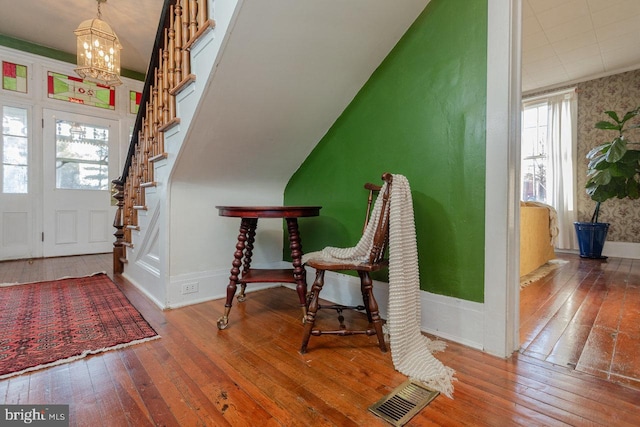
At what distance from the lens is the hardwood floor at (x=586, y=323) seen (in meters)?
1.35

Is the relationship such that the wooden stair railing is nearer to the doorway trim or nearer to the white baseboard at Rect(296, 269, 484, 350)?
the doorway trim

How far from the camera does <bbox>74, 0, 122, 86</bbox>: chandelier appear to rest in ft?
8.43

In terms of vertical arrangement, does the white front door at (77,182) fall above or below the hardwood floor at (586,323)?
above

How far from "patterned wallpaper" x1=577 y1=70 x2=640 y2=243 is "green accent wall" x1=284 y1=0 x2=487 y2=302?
14.3ft

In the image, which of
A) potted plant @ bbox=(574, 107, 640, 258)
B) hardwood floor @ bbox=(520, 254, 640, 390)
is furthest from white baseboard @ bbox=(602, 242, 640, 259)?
hardwood floor @ bbox=(520, 254, 640, 390)

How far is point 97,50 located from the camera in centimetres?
261

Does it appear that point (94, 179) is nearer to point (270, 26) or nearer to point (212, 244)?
point (212, 244)

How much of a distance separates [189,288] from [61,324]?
715mm

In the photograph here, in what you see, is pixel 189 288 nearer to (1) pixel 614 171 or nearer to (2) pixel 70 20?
(2) pixel 70 20

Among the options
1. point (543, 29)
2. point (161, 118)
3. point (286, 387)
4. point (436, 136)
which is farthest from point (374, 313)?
point (543, 29)

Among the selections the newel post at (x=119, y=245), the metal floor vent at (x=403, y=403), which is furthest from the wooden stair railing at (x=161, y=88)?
the metal floor vent at (x=403, y=403)

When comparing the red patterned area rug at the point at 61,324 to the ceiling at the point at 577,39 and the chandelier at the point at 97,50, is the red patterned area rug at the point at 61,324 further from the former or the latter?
the ceiling at the point at 577,39

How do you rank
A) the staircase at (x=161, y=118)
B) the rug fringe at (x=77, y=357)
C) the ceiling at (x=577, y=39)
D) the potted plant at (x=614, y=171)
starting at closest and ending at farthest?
the rug fringe at (x=77, y=357)
the staircase at (x=161, y=118)
the ceiling at (x=577, y=39)
the potted plant at (x=614, y=171)

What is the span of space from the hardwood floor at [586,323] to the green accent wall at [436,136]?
476 millimetres
